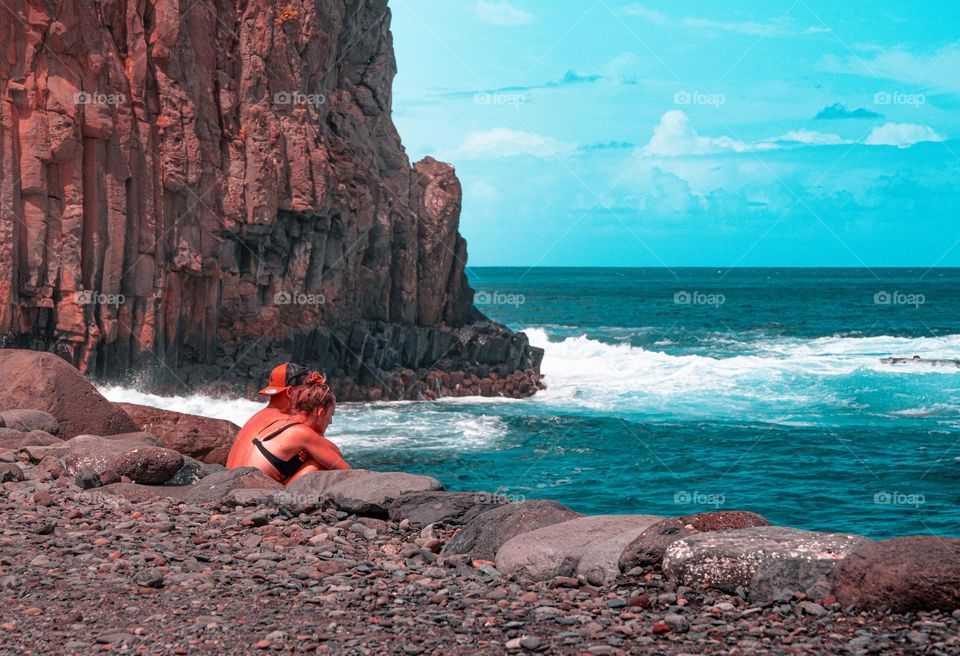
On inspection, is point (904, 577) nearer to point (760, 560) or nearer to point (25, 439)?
point (760, 560)

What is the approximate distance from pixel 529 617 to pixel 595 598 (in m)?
0.61

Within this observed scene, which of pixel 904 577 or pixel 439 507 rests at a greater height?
pixel 904 577

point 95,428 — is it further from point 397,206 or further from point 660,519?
point 397,206

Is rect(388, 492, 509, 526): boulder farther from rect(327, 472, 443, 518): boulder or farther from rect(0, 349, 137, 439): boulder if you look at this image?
rect(0, 349, 137, 439): boulder

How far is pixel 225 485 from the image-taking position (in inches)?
386

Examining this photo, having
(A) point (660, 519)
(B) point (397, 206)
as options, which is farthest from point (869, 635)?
(B) point (397, 206)

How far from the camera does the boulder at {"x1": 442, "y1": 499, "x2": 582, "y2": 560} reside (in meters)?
7.99

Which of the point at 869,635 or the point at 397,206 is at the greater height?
the point at 397,206

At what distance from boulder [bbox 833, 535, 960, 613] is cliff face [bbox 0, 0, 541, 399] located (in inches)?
912

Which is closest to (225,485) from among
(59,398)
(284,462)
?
(284,462)

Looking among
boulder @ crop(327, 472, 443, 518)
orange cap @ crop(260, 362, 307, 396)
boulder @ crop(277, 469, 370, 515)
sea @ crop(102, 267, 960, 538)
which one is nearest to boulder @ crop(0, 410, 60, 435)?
orange cap @ crop(260, 362, 307, 396)

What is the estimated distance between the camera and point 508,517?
27.3 ft

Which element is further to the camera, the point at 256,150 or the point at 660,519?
the point at 256,150

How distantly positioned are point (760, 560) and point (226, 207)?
26.4 m
